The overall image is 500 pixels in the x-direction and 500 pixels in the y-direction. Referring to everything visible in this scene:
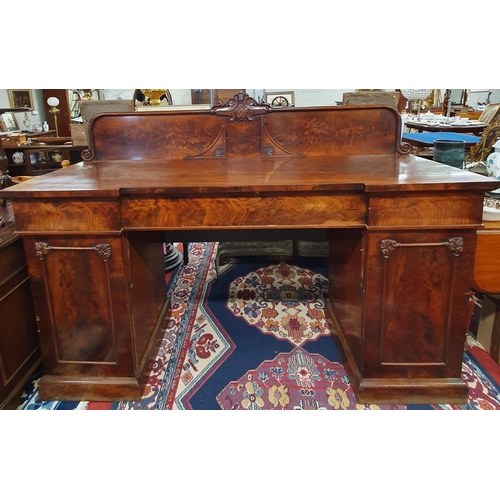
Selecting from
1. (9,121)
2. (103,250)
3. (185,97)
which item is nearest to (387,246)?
(103,250)

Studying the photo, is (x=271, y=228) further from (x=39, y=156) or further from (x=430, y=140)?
(x=39, y=156)

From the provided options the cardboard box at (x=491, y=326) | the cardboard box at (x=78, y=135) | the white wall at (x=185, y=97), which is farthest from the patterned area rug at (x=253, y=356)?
the white wall at (x=185, y=97)

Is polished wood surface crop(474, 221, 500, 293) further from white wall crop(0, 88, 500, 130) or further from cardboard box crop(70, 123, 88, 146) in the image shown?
white wall crop(0, 88, 500, 130)

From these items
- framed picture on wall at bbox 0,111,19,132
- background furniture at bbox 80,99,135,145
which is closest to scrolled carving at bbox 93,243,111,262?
background furniture at bbox 80,99,135,145

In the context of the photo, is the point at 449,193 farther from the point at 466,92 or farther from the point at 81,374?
the point at 466,92

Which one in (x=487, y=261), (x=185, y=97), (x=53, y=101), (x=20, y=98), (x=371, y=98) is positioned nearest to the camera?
(x=487, y=261)

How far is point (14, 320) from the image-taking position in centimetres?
148

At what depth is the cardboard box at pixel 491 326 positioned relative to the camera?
1.73m

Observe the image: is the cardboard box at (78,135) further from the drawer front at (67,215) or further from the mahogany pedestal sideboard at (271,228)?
the drawer front at (67,215)

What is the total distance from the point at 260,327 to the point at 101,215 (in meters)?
1.07

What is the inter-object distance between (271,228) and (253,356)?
29.1 inches

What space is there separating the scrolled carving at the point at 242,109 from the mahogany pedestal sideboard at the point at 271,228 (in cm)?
2

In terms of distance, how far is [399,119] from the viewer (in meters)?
1.74

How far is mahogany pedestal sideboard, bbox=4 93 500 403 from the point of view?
4.24 ft
